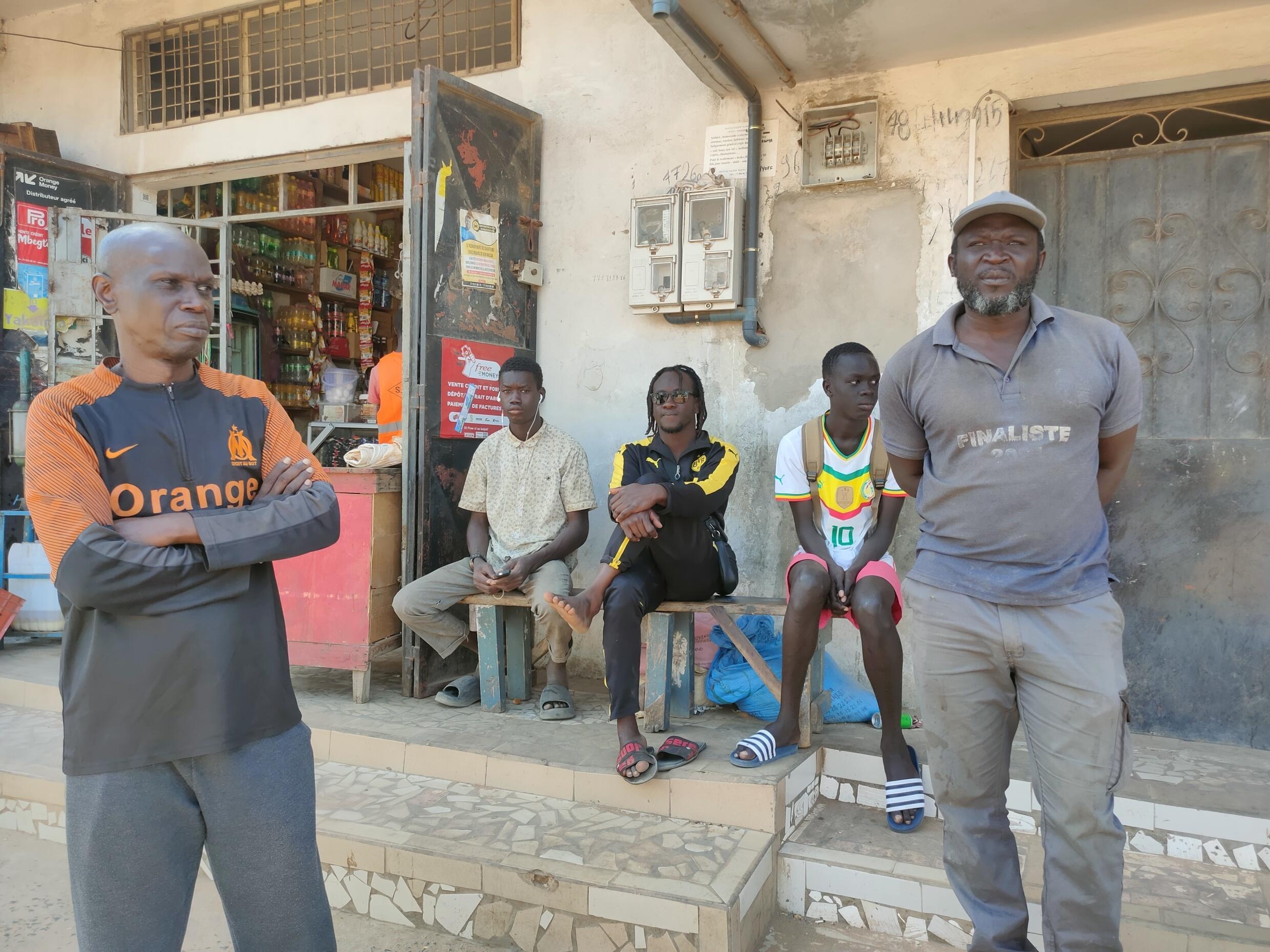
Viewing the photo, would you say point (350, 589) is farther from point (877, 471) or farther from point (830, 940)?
point (830, 940)

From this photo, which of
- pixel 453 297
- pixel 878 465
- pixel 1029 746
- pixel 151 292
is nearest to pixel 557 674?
pixel 878 465

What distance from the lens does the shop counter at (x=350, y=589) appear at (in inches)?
170

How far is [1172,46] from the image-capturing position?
376 cm

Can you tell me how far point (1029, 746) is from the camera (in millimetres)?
2182

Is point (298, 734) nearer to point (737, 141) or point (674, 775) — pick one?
point (674, 775)

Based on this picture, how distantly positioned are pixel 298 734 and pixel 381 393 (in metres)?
3.56

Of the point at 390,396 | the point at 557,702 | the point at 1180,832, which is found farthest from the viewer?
the point at 390,396

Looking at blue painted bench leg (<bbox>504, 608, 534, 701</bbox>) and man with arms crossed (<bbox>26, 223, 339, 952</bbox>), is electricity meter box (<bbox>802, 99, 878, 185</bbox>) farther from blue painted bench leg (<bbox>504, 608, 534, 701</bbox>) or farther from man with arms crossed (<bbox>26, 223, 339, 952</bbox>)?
man with arms crossed (<bbox>26, 223, 339, 952</bbox>)

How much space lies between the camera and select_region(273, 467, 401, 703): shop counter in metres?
4.32

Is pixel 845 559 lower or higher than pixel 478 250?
lower

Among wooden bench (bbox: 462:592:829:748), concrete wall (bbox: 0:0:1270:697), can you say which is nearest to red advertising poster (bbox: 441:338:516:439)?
concrete wall (bbox: 0:0:1270:697)

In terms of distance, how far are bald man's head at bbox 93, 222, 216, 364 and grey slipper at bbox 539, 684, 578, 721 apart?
263cm

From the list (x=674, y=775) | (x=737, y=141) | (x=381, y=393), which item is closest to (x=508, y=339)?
(x=381, y=393)

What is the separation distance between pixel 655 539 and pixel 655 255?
1695 millimetres
